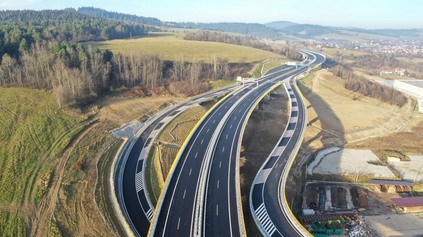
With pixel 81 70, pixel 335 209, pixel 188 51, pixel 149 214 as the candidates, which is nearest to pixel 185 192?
Answer: pixel 149 214

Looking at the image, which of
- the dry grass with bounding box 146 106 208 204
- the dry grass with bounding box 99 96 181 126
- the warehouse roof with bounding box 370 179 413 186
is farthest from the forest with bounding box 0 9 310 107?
the warehouse roof with bounding box 370 179 413 186

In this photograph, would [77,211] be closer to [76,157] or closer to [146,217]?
[146,217]

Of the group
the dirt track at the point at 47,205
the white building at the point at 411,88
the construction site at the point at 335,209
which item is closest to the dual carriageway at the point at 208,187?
the construction site at the point at 335,209

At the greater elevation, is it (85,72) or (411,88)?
(85,72)

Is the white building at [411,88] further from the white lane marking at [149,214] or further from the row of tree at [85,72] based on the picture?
the white lane marking at [149,214]

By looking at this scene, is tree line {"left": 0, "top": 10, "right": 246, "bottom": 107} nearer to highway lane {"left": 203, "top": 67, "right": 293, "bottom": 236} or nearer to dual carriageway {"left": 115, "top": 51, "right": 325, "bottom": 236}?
dual carriageway {"left": 115, "top": 51, "right": 325, "bottom": 236}

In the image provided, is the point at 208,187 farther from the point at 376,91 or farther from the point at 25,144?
the point at 376,91
